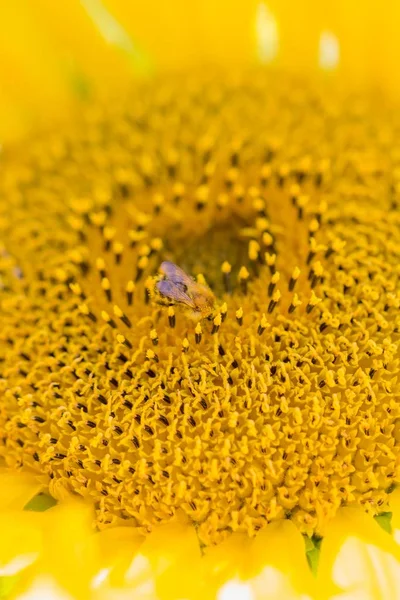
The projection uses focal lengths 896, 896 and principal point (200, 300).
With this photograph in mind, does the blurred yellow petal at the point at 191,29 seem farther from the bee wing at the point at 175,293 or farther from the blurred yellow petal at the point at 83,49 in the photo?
the bee wing at the point at 175,293

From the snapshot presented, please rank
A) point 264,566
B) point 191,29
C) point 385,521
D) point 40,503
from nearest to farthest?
point 264,566, point 385,521, point 40,503, point 191,29

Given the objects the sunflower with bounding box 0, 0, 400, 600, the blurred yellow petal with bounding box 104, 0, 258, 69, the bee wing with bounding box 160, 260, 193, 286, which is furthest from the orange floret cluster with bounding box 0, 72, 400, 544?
the blurred yellow petal with bounding box 104, 0, 258, 69

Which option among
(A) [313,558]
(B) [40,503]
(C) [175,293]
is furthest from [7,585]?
(C) [175,293]

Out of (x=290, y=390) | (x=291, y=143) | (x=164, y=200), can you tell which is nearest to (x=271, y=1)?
(x=291, y=143)

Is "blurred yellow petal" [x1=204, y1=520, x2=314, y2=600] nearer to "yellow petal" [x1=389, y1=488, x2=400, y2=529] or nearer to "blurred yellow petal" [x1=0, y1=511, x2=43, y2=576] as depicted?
"yellow petal" [x1=389, y1=488, x2=400, y2=529]

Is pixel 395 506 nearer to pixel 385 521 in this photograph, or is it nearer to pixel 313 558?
pixel 385 521

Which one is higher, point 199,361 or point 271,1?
point 271,1

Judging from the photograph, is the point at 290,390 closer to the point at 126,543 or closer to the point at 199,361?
the point at 199,361
